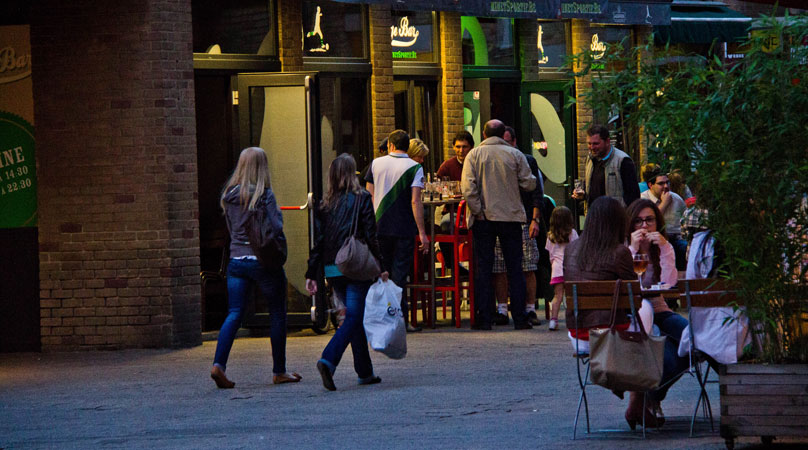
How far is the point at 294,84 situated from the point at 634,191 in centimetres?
343

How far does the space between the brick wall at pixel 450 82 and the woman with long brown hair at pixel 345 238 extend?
7.24 m

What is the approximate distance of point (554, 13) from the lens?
1656cm

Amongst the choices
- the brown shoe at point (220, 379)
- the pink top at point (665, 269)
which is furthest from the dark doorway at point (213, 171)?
the pink top at point (665, 269)

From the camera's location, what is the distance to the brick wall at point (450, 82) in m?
17.4

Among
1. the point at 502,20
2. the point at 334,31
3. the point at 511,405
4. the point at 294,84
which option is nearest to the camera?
the point at 511,405

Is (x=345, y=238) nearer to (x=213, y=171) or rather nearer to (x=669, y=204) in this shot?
(x=213, y=171)

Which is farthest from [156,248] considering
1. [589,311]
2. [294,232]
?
[589,311]

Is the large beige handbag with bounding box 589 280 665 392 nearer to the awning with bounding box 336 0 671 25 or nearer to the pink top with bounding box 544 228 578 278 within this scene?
the pink top with bounding box 544 228 578 278

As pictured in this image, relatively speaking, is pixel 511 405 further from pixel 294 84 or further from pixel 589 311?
pixel 294 84

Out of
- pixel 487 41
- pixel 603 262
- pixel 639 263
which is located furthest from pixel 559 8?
pixel 603 262

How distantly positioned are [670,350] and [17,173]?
23.8 feet

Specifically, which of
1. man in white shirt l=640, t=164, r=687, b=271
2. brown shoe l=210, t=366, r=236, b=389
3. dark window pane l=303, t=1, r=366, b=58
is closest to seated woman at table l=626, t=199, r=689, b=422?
brown shoe l=210, t=366, r=236, b=389

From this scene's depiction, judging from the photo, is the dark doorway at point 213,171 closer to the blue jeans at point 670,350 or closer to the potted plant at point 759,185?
the blue jeans at point 670,350

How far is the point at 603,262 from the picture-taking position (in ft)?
26.0
